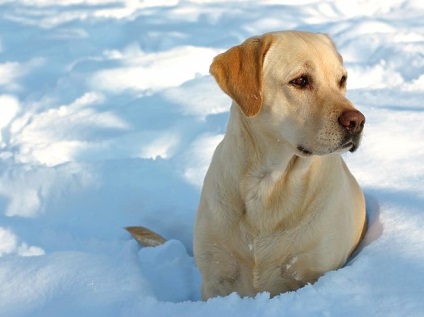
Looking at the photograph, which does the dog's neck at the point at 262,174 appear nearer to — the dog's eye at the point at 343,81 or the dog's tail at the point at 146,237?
the dog's eye at the point at 343,81

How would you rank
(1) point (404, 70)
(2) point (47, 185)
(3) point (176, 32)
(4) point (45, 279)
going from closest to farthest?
(4) point (45, 279), (2) point (47, 185), (1) point (404, 70), (3) point (176, 32)

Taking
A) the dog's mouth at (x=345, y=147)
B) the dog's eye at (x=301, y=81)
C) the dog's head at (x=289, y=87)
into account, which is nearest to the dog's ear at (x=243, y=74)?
the dog's head at (x=289, y=87)

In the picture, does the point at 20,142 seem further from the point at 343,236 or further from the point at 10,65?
the point at 343,236

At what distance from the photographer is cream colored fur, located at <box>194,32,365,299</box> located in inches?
106

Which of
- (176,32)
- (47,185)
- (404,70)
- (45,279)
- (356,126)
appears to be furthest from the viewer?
(176,32)

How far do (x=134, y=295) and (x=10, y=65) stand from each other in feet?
15.4

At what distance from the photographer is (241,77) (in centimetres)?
271

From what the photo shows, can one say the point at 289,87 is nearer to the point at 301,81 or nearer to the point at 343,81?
the point at 301,81

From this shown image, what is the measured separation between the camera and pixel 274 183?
2916 mm

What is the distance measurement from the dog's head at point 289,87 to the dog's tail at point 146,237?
113 centimetres

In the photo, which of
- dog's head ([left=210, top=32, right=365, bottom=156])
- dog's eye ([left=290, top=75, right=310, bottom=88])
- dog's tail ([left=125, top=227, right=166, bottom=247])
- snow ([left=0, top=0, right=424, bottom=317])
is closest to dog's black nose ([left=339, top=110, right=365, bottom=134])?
dog's head ([left=210, top=32, right=365, bottom=156])

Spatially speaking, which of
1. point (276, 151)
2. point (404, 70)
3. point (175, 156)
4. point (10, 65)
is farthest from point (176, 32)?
point (276, 151)

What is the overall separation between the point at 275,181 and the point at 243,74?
51 centimetres

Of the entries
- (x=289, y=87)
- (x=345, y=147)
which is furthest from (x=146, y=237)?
(x=345, y=147)
